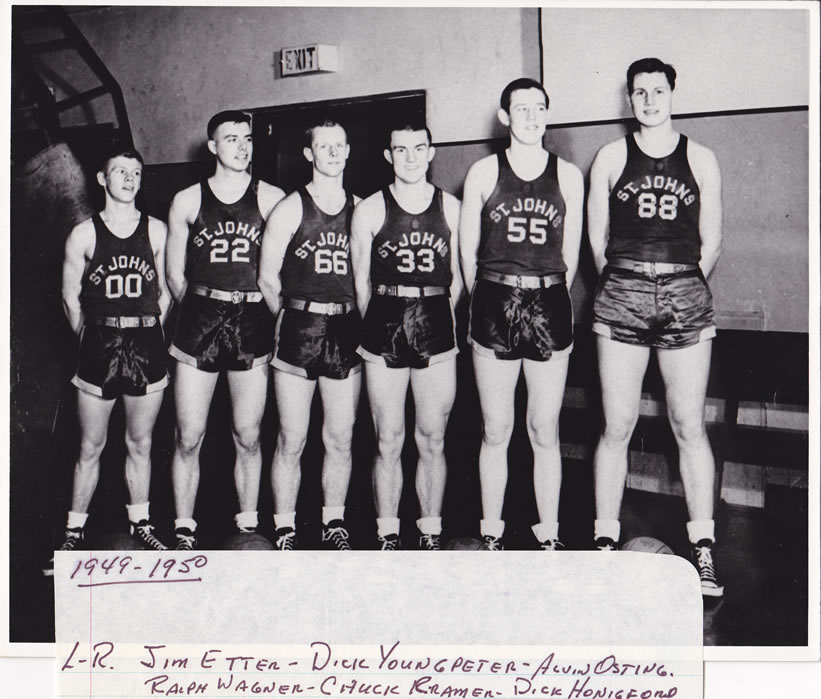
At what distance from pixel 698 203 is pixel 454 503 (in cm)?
61

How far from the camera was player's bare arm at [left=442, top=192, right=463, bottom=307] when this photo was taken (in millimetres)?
1346

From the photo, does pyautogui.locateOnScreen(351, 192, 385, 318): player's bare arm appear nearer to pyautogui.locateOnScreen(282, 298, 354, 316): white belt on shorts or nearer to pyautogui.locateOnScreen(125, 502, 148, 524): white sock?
pyautogui.locateOnScreen(282, 298, 354, 316): white belt on shorts

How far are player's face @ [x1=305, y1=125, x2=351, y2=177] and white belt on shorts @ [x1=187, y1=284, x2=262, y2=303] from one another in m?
0.23

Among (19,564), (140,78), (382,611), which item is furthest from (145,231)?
(382,611)

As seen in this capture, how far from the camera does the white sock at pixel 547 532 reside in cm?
134

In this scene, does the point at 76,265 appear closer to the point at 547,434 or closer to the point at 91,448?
the point at 91,448

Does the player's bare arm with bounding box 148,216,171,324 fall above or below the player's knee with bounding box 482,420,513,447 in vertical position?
above

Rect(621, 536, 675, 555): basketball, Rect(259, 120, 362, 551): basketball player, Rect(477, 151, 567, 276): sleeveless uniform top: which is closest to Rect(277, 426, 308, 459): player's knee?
Rect(259, 120, 362, 551): basketball player

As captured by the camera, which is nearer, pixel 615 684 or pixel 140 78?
pixel 615 684

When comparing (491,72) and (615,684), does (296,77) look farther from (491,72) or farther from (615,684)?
(615,684)

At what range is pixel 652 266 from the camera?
4.31 feet

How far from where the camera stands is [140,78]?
141 centimetres

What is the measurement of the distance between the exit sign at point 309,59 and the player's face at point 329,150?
Result: 100 millimetres

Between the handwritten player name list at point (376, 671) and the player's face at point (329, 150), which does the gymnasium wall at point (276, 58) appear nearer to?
the player's face at point (329, 150)
